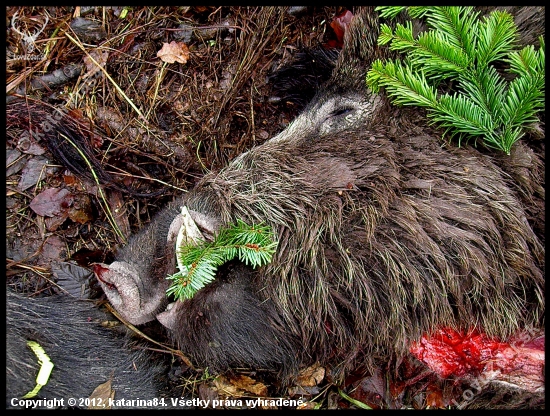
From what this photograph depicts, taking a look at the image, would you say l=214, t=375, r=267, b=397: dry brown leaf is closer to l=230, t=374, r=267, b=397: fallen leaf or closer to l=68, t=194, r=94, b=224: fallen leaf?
l=230, t=374, r=267, b=397: fallen leaf

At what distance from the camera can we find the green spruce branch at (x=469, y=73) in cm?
266

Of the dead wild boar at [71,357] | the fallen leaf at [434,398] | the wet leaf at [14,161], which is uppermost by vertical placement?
the wet leaf at [14,161]

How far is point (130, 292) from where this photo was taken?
121 inches

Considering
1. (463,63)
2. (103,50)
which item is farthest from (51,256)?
(463,63)

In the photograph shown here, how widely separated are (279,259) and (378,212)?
678 millimetres

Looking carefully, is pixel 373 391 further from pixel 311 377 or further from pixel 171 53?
pixel 171 53

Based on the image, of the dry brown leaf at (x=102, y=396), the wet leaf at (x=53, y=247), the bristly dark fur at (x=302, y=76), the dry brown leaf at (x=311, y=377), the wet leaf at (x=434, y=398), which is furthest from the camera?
the bristly dark fur at (x=302, y=76)

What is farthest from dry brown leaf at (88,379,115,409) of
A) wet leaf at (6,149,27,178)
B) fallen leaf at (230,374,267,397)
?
wet leaf at (6,149,27,178)

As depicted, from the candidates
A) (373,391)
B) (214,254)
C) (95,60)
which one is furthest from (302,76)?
(373,391)

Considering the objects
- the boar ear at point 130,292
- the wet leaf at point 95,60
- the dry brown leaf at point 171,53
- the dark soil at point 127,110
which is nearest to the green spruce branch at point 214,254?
the boar ear at point 130,292

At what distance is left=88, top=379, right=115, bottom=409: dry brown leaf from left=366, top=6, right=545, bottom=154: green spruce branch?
268 cm

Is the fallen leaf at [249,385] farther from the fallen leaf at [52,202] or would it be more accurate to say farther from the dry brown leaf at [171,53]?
the dry brown leaf at [171,53]

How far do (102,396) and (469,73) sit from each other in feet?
10.1

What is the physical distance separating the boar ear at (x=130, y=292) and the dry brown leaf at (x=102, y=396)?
1.86ft
